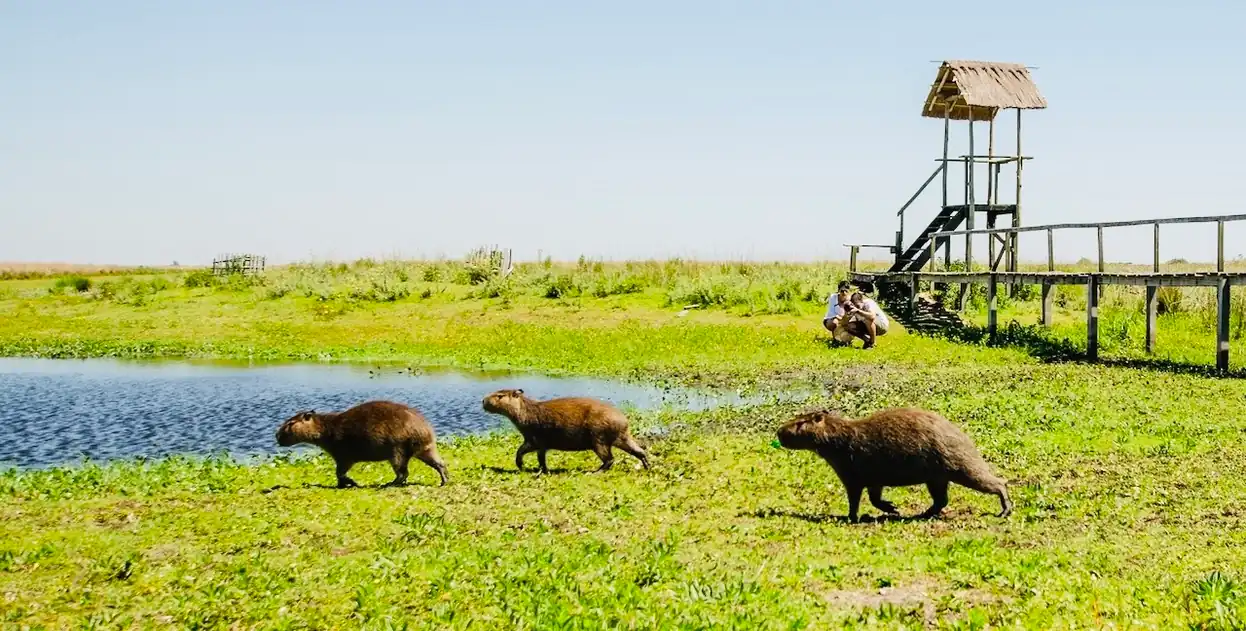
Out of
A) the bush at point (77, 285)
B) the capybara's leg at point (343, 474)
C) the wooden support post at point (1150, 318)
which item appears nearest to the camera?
the capybara's leg at point (343, 474)

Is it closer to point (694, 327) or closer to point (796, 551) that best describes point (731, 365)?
point (694, 327)

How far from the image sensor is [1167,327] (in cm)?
3356

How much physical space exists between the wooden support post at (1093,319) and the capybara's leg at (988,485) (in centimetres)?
1852

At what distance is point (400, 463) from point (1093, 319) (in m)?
21.2

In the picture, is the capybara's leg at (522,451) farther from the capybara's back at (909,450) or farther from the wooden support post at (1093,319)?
the wooden support post at (1093,319)

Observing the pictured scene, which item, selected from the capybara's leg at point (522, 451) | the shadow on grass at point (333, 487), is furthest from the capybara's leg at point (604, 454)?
the shadow on grass at point (333, 487)

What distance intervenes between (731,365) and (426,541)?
61.2 ft

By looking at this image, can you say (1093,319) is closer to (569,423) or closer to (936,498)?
(569,423)

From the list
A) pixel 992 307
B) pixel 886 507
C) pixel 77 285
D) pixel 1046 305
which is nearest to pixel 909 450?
pixel 886 507

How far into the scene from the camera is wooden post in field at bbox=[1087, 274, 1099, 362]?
94.6 feet

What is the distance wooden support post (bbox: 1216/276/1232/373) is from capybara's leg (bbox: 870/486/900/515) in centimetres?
1680

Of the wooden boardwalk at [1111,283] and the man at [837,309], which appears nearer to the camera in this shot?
the wooden boardwalk at [1111,283]

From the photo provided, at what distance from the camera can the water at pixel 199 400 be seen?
1867cm

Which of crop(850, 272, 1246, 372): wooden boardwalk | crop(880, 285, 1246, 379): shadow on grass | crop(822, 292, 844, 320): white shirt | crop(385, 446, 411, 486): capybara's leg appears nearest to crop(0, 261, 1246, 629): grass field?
crop(385, 446, 411, 486): capybara's leg
